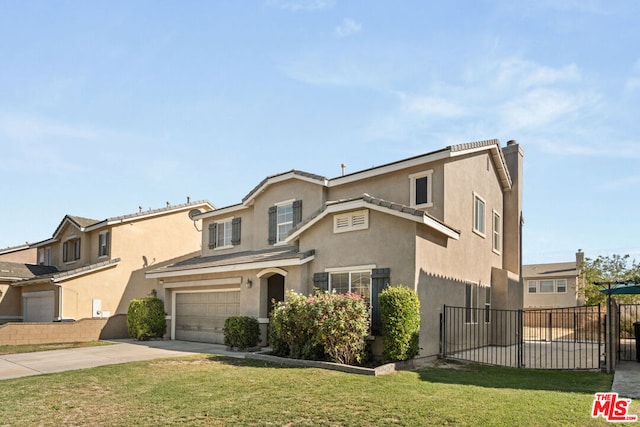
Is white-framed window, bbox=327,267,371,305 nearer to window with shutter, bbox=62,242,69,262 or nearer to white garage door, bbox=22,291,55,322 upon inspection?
white garage door, bbox=22,291,55,322

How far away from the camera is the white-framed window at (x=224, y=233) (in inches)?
935

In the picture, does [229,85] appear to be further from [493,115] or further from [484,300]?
[484,300]

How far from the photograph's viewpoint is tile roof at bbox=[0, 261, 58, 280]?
1168 inches

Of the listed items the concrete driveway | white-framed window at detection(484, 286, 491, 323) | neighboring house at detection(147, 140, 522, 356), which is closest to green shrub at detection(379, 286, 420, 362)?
neighboring house at detection(147, 140, 522, 356)

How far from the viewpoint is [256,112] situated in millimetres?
16156

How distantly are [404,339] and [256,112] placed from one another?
8.64m

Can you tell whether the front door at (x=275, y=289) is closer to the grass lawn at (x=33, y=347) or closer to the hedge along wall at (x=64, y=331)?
the grass lawn at (x=33, y=347)

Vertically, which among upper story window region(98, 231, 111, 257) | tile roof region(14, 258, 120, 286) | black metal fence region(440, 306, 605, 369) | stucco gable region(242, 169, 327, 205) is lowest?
black metal fence region(440, 306, 605, 369)

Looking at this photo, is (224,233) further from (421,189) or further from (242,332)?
(421,189)

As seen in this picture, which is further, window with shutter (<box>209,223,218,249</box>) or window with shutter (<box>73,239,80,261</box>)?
window with shutter (<box>73,239,80,261</box>)

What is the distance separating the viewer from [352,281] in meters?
15.1

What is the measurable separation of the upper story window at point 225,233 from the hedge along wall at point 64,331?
5870 mm
